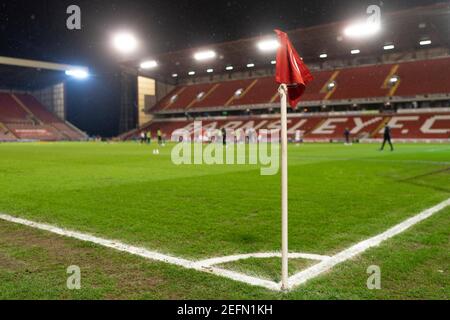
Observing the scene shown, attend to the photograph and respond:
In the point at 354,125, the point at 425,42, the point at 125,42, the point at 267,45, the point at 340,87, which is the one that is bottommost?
the point at 354,125

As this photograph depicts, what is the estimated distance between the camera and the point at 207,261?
14.6ft

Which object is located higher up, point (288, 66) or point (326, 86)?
point (326, 86)

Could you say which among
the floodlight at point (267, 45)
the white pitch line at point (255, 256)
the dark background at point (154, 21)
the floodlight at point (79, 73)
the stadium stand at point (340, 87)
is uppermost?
the floodlight at point (267, 45)

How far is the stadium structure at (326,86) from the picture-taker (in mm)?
47094

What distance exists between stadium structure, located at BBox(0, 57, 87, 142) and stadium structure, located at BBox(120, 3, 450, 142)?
36.6 ft

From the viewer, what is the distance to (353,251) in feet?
15.8

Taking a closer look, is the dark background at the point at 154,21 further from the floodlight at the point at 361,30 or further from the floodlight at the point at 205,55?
the floodlight at the point at 205,55

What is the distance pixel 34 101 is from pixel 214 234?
8211 cm

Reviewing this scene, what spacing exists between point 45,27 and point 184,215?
3726 cm

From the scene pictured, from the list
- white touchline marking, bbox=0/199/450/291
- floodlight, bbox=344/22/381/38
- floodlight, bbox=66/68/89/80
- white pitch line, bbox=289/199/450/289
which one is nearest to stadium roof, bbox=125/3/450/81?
floodlight, bbox=344/22/381/38

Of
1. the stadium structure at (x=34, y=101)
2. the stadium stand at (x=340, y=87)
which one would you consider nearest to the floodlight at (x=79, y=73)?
the stadium structure at (x=34, y=101)

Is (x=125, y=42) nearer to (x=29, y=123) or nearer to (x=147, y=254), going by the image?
(x=29, y=123)

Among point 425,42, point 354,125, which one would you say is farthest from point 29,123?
point 425,42

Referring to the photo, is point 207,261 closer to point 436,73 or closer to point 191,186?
point 191,186
